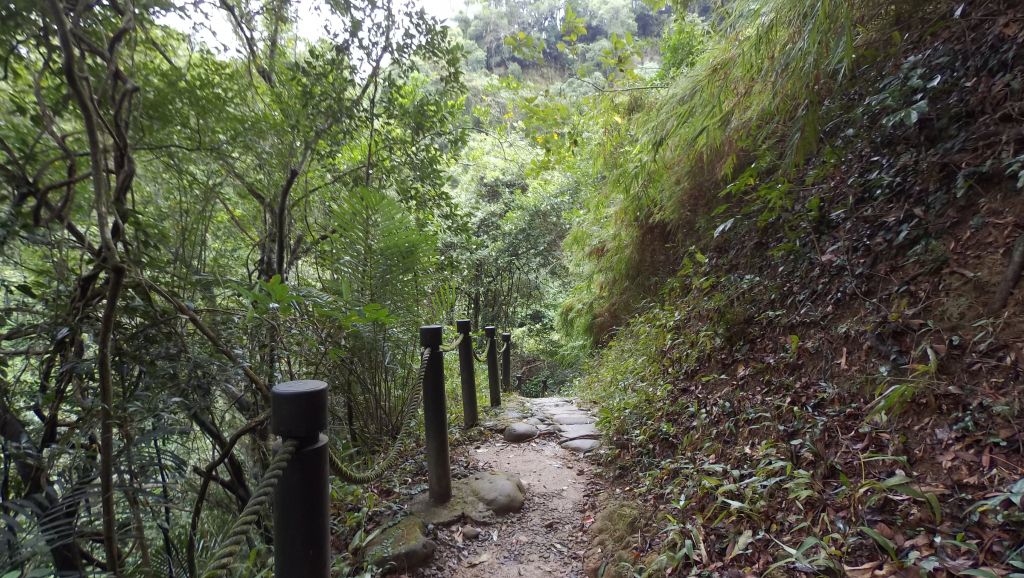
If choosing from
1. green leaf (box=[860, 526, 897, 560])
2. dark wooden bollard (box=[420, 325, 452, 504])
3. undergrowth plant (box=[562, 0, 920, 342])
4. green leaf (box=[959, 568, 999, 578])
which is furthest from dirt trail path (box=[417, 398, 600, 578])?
undergrowth plant (box=[562, 0, 920, 342])

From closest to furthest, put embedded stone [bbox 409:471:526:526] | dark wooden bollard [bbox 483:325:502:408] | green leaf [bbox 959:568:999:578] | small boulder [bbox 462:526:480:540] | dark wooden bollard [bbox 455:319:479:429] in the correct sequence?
green leaf [bbox 959:568:999:578] < small boulder [bbox 462:526:480:540] < embedded stone [bbox 409:471:526:526] < dark wooden bollard [bbox 455:319:479:429] < dark wooden bollard [bbox 483:325:502:408]

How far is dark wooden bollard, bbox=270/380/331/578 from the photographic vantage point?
1082 mm

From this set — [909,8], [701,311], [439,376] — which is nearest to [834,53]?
[909,8]

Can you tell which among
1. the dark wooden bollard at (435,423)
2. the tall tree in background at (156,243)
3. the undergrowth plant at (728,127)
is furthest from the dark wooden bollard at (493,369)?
the dark wooden bollard at (435,423)

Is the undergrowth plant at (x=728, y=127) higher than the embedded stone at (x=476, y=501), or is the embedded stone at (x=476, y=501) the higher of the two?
the undergrowth plant at (x=728, y=127)

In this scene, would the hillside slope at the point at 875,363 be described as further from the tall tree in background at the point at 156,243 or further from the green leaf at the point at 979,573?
the tall tree in background at the point at 156,243

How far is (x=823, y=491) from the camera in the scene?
6.21 feet

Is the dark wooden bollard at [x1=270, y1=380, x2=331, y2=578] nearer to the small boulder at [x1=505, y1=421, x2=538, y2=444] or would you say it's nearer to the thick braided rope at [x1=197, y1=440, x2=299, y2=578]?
the thick braided rope at [x1=197, y1=440, x2=299, y2=578]

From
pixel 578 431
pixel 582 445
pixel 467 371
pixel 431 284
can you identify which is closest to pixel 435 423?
pixel 467 371

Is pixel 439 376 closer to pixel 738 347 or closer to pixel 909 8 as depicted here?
pixel 738 347

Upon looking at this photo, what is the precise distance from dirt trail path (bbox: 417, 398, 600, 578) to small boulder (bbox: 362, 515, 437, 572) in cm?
8

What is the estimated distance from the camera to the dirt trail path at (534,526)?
7.91 ft

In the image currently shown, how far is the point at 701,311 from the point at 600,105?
2.71m

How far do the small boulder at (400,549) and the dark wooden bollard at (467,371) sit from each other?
60.1 inches
